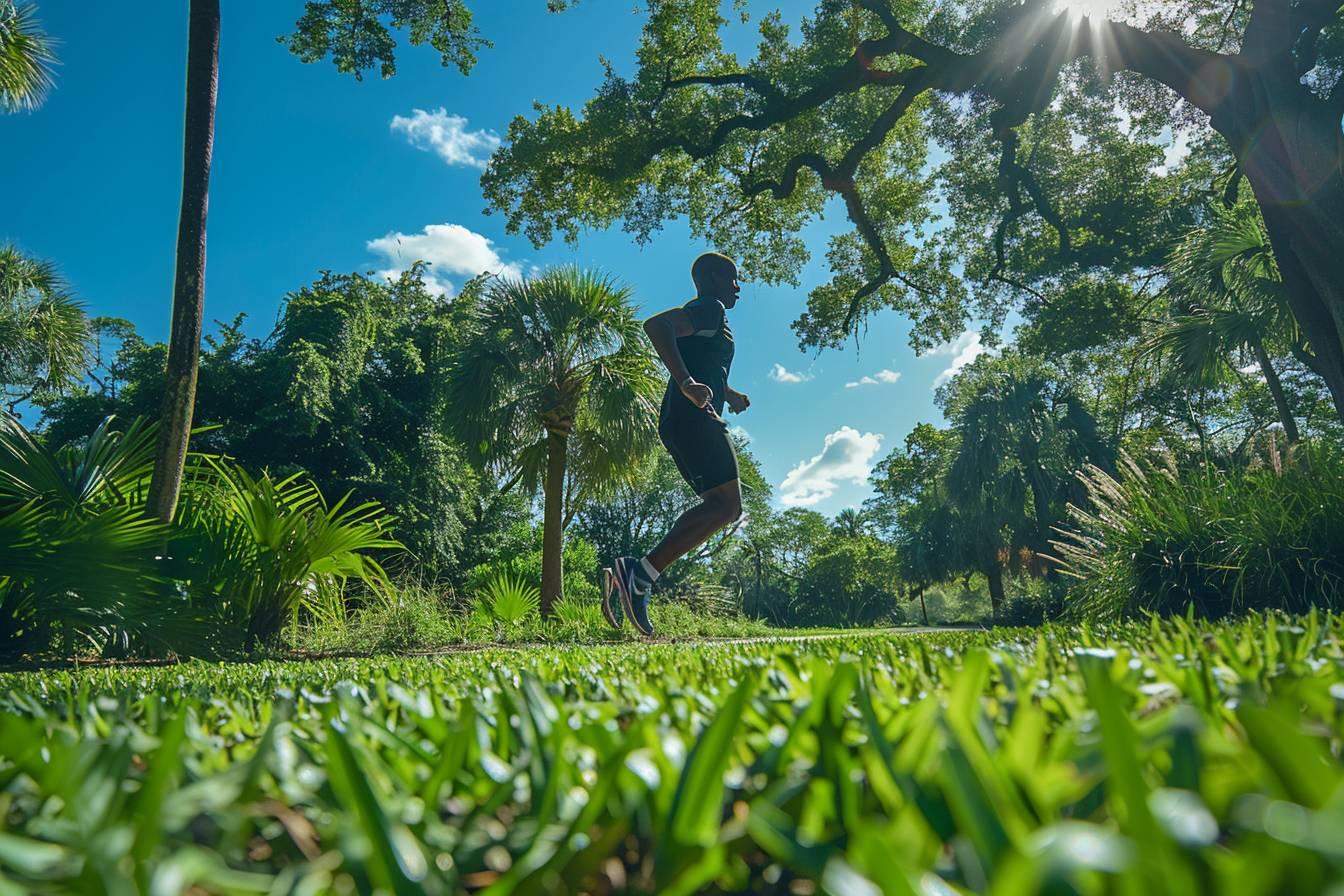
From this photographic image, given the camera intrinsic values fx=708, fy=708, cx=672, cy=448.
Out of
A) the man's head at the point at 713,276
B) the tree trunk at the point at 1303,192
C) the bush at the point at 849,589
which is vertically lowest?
the bush at the point at 849,589

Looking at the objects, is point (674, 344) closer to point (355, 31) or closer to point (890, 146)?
point (355, 31)

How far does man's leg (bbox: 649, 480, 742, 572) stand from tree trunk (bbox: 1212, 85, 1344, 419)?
5773 mm

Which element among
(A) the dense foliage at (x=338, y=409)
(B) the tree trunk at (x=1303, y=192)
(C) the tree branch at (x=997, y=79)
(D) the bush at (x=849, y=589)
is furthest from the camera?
(D) the bush at (x=849, y=589)

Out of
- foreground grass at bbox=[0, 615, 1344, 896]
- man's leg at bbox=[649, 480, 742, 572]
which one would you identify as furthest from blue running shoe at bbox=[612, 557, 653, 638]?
foreground grass at bbox=[0, 615, 1344, 896]

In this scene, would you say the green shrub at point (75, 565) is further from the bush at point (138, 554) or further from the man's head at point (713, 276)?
the man's head at point (713, 276)

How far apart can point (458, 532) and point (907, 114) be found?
16.0 m

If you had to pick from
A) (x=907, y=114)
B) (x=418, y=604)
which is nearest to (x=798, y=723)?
(x=418, y=604)

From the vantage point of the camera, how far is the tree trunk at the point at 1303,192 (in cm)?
590

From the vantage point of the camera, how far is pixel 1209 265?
9.27m

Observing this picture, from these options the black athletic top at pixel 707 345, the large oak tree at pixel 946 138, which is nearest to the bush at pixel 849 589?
the large oak tree at pixel 946 138

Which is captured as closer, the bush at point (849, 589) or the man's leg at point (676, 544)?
the man's leg at point (676, 544)

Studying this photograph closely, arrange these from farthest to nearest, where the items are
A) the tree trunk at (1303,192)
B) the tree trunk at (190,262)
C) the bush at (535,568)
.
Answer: the bush at (535,568) < the tree trunk at (1303,192) < the tree trunk at (190,262)

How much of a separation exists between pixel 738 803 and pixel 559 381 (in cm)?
1326

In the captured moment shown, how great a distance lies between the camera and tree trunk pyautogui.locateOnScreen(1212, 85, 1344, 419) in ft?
19.4
